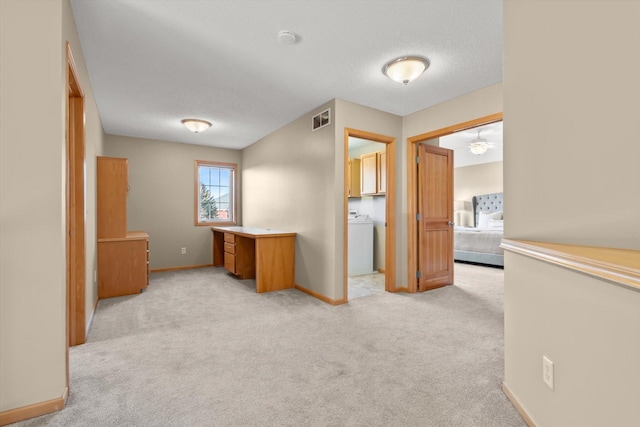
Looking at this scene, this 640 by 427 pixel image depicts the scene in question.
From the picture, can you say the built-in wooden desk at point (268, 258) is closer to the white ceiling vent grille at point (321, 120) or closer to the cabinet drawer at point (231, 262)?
the cabinet drawer at point (231, 262)

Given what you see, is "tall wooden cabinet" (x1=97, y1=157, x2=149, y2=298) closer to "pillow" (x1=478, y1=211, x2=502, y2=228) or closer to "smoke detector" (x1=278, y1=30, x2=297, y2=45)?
"smoke detector" (x1=278, y1=30, x2=297, y2=45)

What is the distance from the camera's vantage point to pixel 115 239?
379 centimetres

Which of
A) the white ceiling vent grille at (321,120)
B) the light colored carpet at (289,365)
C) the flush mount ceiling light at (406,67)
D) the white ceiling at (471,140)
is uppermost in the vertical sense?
the white ceiling at (471,140)

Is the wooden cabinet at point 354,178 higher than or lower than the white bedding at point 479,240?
higher

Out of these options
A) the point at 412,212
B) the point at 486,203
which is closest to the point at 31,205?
the point at 412,212

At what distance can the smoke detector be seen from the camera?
2234mm

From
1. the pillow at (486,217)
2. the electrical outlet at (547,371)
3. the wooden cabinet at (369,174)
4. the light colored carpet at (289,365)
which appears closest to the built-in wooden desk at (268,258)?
the light colored carpet at (289,365)

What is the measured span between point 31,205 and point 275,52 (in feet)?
6.44

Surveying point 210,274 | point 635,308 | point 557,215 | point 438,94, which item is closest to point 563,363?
point 635,308

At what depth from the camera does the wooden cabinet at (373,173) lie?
5.23 meters

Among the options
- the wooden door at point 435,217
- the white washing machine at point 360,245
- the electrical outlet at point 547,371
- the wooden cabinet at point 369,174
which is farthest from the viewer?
the wooden cabinet at point 369,174

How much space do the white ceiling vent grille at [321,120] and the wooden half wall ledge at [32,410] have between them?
324 centimetres

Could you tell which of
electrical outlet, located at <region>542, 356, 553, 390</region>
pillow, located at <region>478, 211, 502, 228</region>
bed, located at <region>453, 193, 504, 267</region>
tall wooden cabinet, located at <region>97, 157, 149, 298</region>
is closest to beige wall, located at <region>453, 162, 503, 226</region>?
pillow, located at <region>478, 211, 502, 228</region>

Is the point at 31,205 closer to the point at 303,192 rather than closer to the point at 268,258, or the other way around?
the point at 268,258
